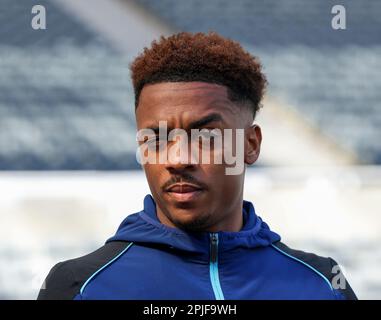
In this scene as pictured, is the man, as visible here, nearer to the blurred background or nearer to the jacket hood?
the jacket hood

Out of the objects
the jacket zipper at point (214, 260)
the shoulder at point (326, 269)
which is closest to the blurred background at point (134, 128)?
the shoulder at point (326, 269)

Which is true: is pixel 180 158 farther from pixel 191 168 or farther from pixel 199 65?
pixel 199 65

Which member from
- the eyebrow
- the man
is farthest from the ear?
the eyebrow

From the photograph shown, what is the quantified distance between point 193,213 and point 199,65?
0.85ft

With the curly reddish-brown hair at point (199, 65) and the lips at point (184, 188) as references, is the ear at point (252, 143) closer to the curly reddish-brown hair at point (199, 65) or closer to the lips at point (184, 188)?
the curly reddish-brown hair at point (199, 65)

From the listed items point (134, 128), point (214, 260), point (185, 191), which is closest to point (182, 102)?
point (185, 191)

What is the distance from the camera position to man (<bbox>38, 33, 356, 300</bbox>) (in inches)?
41.7

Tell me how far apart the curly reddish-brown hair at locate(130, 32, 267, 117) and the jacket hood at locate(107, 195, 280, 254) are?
0.22 m

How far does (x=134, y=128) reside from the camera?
220 centimetres

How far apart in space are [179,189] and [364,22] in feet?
5.05

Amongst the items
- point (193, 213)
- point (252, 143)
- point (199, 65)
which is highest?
point (199, 65)

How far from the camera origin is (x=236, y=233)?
1128 millimetres

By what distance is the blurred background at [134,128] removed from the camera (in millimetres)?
2055

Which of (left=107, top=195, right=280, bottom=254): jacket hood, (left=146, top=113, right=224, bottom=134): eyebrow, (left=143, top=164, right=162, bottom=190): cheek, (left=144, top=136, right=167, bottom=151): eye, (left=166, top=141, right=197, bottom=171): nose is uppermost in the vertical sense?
(left=146, top=113, right=224, bottom=134): eyebrow
